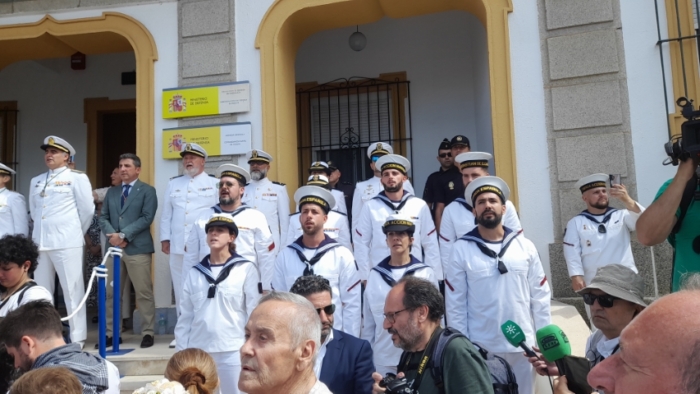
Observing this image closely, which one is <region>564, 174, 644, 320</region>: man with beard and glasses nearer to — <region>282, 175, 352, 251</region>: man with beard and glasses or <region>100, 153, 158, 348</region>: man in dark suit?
<region>282, 175, 352, 251</region>: man with beard and glasses

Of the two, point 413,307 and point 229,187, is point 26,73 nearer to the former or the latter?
point 229,187

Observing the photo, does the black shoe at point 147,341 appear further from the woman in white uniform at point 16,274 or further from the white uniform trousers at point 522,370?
the white uniform trousers at point 522,370

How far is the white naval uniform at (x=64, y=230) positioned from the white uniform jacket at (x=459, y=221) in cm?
405

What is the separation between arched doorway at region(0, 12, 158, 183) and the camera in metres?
Result: 8.53

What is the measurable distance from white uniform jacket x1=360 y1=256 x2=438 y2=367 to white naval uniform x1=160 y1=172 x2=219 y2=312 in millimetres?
2934

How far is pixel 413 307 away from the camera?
10.7ft

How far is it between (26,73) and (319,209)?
836cm

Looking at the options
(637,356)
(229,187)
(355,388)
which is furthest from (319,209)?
(637,356)

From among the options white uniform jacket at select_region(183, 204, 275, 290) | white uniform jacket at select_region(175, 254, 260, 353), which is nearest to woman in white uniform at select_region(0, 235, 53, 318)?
white uniform jacket at select_region(175, 254, 260, 353)

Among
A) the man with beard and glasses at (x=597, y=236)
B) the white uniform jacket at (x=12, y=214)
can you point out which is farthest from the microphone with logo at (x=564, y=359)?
the white uniform jacket at (x=12, y=214)

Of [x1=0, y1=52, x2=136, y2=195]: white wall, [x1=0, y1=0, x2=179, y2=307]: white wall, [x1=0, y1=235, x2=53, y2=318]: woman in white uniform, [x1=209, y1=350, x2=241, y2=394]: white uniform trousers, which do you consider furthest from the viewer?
[x1=0, y1=52, x2=136, y2=195]: white wall

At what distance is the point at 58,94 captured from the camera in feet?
37.2

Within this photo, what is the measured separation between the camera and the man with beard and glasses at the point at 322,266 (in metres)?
5.21

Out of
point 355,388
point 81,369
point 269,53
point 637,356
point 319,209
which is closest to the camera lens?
point 637,356
